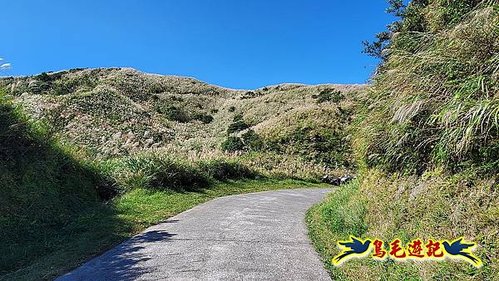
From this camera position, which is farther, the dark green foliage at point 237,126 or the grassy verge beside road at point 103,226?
the dark green foliage at point 237,126

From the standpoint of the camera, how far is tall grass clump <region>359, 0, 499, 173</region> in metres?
4.40

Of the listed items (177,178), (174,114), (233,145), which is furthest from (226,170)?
(174,114)

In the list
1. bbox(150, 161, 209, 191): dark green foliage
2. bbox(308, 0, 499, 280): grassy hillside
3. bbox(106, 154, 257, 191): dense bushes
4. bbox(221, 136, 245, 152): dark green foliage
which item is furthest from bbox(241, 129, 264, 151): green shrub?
bbox(308, 0, 499, 280): grassy hillside

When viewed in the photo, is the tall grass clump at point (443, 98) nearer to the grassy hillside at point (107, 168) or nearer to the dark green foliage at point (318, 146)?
the grassy hillside at point (107, 168)

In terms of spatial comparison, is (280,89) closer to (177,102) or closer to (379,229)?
(177,102)

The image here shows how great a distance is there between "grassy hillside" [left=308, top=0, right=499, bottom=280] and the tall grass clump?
0.05 ft

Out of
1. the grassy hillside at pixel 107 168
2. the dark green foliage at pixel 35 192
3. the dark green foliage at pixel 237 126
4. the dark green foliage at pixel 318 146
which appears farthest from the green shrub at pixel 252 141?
the dark green foliage at pixel 35 192

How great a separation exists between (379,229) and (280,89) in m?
67.6

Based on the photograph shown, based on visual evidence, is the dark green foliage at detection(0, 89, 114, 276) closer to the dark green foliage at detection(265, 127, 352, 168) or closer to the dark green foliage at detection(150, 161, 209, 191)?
the dark green foliage at detection(150, 161, 209, 191)

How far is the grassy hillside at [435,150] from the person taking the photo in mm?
4121

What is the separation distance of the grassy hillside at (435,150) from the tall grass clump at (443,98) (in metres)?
0.01

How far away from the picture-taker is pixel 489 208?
383cm

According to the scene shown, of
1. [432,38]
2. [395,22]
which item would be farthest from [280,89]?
[432,38]

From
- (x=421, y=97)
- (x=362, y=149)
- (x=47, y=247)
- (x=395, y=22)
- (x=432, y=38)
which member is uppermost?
(x=395, y=22)
